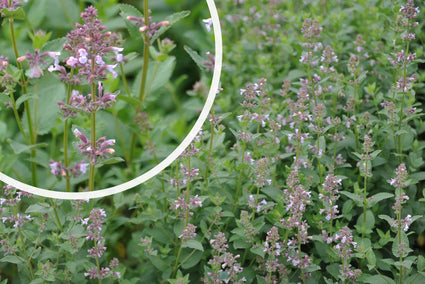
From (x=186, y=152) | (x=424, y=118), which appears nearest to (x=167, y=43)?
(x=186, y=152)

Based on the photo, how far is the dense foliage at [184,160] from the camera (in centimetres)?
131

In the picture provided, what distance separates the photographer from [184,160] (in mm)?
1377

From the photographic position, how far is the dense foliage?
51.7 inches

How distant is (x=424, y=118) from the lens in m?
1.75

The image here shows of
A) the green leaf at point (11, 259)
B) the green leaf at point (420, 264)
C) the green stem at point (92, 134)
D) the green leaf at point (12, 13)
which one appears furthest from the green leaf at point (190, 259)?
the green leaf at point (12, 13)

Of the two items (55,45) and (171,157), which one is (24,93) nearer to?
(55,45)

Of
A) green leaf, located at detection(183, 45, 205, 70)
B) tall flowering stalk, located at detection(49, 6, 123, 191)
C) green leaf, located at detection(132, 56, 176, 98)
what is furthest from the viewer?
green leaf, located at detection(132, 56, 176, 98)

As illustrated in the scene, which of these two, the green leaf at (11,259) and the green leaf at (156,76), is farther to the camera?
the green leaf at (156,76)

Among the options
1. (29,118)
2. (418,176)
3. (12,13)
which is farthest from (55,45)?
(418,176)

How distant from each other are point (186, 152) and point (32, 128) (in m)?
0.48

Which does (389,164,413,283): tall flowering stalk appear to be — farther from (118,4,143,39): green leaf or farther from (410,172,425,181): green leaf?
(118,4,143,39): green leaf

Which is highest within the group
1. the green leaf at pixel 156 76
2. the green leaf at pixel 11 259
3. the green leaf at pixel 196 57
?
the green leaf at pixel 196 57

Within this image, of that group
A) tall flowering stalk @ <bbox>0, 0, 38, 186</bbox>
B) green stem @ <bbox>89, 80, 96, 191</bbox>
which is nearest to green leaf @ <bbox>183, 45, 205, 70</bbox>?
green stem @ <bbox>89, 80, 96, 191</bbox>

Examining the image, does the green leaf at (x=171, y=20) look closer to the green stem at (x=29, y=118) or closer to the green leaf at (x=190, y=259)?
the green stem at (x=29, y=118)
